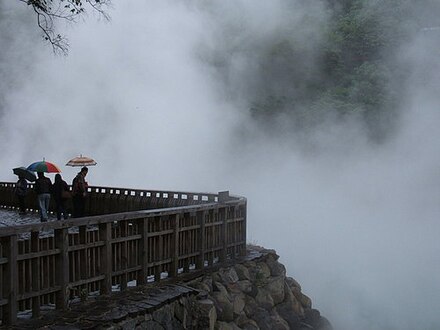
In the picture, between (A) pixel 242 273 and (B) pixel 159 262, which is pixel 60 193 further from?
(B) pixel 159 262

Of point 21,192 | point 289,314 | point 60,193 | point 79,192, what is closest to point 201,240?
point 289,314

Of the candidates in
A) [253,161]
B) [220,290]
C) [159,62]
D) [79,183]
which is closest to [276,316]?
[220,290]

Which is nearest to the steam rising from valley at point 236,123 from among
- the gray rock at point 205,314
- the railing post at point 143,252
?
the gray rock at point 205,314

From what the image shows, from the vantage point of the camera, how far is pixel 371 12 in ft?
81.6

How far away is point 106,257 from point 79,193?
5.39 m

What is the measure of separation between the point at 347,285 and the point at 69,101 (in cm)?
1518

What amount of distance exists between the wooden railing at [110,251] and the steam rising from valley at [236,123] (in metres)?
6.62

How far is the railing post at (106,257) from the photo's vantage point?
209 inches

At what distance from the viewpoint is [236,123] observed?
23.2 m

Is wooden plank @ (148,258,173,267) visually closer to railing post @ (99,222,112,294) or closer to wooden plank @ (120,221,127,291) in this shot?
wooden plank @ (120,221,127,291)

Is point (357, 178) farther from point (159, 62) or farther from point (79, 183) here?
point (79, 183)

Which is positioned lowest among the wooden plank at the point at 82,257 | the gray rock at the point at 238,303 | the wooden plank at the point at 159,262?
the gray rock at the point at 238,303

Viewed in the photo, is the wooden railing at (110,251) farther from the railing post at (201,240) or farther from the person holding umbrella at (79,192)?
the person holding umbrella at (79,192)

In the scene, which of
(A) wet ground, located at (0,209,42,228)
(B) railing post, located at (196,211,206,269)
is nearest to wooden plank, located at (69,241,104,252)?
(B) railing post, located at (196,211,206,269)
